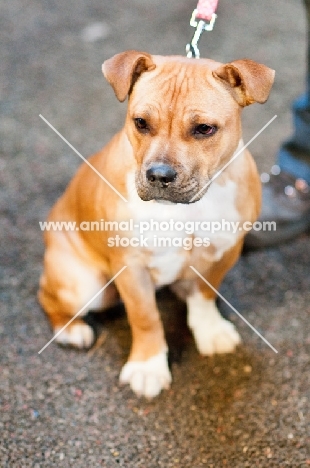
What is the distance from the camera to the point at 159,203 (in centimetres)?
149

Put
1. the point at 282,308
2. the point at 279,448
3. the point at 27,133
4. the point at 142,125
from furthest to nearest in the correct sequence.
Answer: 1. the point at 27,133
2. the point at 282,308
3. the point at 279,448
4. the point at 142,125

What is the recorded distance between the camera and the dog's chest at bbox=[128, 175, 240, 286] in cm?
151

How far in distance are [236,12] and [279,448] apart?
2977 millimetres

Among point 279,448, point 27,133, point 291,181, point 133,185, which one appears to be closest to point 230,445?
point 279,448

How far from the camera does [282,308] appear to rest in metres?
1.98

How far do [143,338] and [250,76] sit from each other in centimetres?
84

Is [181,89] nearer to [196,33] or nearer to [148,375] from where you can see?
[196,33]

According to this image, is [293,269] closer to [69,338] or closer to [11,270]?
[69,338]

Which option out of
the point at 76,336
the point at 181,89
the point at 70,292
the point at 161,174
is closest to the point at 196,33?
the point at 181,89

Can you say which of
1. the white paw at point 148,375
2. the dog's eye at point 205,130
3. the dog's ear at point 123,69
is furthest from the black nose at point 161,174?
the white paw at point 148,375

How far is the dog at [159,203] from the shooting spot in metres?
1.38

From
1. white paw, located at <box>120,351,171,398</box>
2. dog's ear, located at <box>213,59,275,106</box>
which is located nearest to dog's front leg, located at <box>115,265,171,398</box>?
white paw, located at <box>120,351,171,398</box>

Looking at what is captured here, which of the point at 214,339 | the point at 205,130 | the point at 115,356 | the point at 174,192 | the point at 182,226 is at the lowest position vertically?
the point at 115,356

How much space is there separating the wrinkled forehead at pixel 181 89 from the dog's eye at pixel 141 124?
27mm
